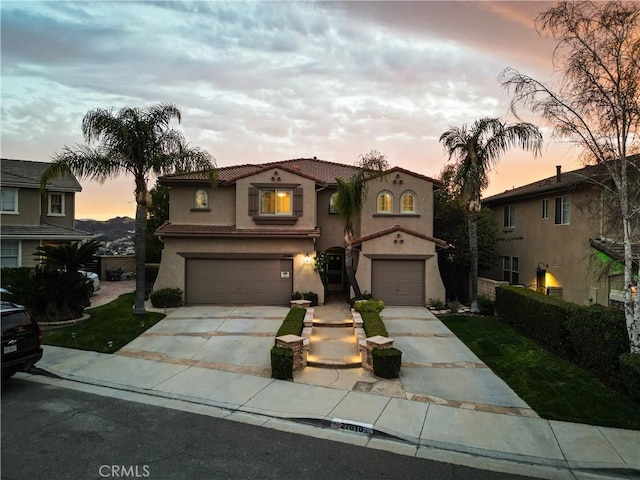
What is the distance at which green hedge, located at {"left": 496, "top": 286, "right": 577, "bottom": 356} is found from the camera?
11297mm

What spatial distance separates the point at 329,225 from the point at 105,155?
10.8m

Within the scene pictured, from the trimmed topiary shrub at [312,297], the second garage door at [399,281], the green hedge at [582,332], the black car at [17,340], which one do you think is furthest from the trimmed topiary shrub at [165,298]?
the green hedge at [582,332]

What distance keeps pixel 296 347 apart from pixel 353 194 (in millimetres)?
8194

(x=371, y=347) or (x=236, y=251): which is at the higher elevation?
(x=236, y=251)

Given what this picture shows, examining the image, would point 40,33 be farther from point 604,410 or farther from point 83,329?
point 604,410

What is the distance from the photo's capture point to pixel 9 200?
21.8 m

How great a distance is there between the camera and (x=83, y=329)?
13.3 metres

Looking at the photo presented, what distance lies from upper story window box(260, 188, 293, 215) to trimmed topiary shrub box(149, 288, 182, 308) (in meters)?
5.61

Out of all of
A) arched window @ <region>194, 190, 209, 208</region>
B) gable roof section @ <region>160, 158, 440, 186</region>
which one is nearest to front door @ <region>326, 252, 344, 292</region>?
gable roof section @ <region>160, 158, 440, 186</region>

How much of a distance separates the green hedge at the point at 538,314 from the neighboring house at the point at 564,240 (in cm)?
214

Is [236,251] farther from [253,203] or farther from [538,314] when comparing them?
[538,314]

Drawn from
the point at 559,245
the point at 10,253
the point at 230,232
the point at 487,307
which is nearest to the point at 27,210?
the point at 10,253

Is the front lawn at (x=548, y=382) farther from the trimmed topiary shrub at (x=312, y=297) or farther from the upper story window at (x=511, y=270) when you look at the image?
the upper story window at (x=511, y=270)

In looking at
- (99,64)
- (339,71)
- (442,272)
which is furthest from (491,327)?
(99,64)
